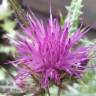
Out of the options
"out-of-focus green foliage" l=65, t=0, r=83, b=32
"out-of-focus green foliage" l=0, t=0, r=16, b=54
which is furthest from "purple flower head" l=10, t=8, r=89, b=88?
"out-of-focus green foliage" l=0, t=0, r=16, b=54

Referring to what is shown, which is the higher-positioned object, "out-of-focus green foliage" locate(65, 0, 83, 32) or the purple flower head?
"out-of-focus green foliage" locate(65, 0, 83, 32)

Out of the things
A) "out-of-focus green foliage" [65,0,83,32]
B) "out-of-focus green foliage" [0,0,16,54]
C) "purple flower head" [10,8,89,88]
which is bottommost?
"purple flower head" [10,8,89,88]

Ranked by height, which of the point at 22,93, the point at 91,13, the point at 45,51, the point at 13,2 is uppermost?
the point at 91,13

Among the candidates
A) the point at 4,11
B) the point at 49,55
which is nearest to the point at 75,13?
the point at 49,55

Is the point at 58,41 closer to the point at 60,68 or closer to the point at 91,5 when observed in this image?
the point at 60,68

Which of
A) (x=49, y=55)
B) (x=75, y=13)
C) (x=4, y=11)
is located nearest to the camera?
(x=49, y=55)

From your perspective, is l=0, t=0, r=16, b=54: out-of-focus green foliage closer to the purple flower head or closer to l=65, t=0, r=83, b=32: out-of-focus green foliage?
→ l=65, t=0, r=83, b=32: out-of-focus green foliage

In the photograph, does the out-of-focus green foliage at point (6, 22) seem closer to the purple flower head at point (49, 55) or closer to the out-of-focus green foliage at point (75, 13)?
the out-of-focus green foliage at point (75, 13)

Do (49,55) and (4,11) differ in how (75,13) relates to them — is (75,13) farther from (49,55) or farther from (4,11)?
(4,11)

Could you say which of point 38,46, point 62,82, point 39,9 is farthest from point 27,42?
point 39,9
